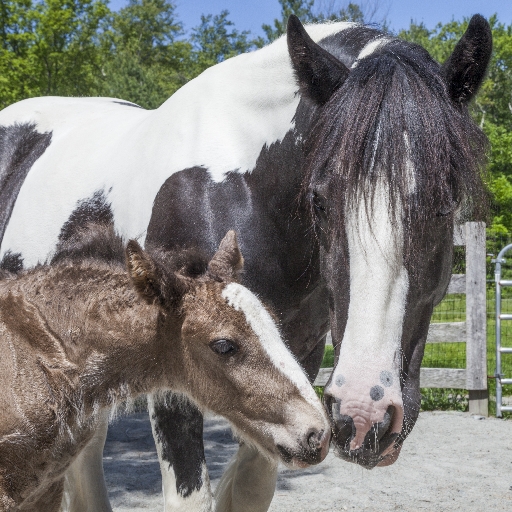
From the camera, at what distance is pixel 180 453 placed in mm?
3189

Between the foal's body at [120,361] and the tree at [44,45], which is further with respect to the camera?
the tree at [44,45]

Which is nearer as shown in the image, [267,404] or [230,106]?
[267,404]

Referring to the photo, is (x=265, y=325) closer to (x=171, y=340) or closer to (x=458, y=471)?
(x=171, y=340)

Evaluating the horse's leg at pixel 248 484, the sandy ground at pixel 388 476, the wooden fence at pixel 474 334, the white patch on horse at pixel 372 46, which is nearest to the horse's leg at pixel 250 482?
the horse's leg at pixel 248 484

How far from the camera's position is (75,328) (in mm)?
2797

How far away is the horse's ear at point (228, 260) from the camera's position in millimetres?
2902

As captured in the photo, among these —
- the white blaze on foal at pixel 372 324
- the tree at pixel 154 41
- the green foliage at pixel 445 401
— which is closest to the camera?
the white blaze on foal at pixel 372 324

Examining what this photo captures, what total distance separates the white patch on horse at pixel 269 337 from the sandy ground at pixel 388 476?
10.9 ft

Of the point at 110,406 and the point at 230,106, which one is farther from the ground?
the point at 230,106

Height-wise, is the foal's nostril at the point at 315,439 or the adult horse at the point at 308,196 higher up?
the adult horse at the point at 308,196

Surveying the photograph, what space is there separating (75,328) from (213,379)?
55 cm

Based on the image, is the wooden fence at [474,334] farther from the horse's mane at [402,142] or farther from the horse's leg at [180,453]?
the horse's mane at [402,142]

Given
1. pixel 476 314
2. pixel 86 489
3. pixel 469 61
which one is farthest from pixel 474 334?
pixel 469 61

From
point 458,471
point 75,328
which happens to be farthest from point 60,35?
point 75,328
